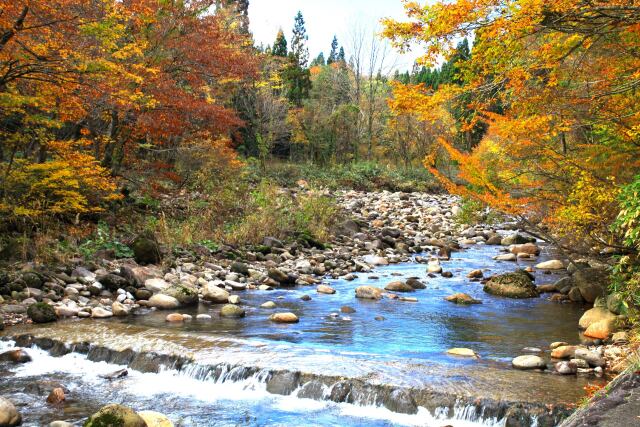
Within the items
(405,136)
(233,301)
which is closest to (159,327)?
(233,301)

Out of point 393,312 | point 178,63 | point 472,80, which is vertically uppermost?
point 178,63

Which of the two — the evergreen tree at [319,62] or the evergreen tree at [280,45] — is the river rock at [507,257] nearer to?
the evergreen tree at [280,45]

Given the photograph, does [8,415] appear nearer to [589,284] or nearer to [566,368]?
[566,368]

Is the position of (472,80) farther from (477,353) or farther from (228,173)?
(228,173)

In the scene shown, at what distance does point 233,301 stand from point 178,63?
7.67m

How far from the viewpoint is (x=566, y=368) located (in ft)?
19.6

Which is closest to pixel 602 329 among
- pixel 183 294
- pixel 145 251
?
pixel 183 294

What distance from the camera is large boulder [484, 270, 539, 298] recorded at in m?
10.6

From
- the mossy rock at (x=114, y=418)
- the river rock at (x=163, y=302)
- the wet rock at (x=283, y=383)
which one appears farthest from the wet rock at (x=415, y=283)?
the mossy rock at (x=114, y=418)

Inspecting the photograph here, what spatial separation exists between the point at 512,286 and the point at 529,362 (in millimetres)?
4771

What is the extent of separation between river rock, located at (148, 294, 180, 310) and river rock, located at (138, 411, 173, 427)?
444 cm

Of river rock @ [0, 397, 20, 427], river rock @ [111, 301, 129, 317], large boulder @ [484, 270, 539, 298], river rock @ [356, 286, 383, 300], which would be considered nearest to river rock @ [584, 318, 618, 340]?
large boulder @ [484, 270, 539, 298]

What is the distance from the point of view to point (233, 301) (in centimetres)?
959

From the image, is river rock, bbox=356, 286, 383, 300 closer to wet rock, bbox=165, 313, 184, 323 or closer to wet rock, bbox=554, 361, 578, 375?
wet rock, bbox=165, 313, 184, 323
